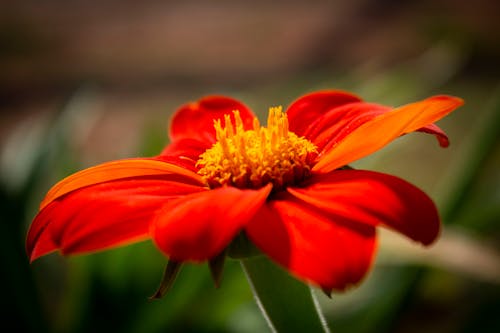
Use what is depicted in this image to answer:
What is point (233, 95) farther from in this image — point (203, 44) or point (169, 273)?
point (203, 44)

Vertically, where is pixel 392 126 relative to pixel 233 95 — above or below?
above

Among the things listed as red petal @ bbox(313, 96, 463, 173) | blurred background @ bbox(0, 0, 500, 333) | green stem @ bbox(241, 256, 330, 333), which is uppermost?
red petal @ bbox(313, 96, 463, 173)

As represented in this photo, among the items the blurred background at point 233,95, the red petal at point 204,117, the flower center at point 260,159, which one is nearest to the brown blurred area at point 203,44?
the blurred background at point 233,95

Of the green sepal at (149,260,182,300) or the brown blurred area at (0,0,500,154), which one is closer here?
the green sepal at (149,260,182,300)

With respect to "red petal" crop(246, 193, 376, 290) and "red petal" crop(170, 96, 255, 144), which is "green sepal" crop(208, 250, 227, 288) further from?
"red petal" crop(170, 96, 255, 144)

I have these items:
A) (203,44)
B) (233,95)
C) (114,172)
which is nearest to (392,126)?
(114,172)

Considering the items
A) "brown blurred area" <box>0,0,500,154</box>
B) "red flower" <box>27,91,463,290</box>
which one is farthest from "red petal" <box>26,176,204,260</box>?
"brown blurred area" <box>0,0,500,154</box>

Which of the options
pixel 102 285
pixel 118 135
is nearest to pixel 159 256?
pixel 102 285
